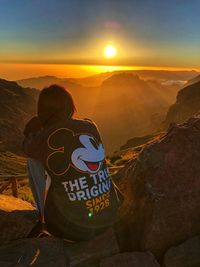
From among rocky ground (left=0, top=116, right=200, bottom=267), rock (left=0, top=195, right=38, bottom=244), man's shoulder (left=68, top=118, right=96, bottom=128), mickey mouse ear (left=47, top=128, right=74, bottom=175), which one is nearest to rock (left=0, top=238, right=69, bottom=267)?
rocky ground (left=0, top=116, right=200, bottom=267)

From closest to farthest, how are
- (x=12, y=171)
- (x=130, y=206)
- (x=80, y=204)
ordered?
(x=80, y=204), (x=130, y=206), (x=12, y=171)

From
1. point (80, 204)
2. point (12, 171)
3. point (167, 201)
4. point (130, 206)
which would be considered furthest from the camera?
point (12, 171)

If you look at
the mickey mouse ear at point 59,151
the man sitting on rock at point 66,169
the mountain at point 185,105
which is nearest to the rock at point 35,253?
the man sitting on rock at point 66,169

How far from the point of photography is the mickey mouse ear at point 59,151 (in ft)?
18.2

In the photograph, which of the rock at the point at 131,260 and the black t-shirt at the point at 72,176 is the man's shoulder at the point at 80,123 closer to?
the black t-shirt at the point at 72,176

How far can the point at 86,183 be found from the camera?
5.54 m

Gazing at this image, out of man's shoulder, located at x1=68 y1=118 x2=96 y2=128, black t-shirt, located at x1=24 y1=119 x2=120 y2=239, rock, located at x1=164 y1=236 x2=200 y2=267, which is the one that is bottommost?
rock, located at x1=164 y1=236 x2=200 y2=267

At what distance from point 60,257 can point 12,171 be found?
83.3m

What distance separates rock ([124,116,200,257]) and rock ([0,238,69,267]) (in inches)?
52.4

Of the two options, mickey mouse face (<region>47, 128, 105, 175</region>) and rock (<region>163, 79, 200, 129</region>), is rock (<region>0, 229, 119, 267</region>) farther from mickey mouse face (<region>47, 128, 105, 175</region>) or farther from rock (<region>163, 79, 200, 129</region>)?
rock (<region>163, 79, 200, 129</region>)

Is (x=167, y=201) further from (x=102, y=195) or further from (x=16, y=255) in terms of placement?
(x=16, y=255)

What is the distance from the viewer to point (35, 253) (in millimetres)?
5562

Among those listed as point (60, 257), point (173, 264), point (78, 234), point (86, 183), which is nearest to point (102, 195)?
point (86, 183)

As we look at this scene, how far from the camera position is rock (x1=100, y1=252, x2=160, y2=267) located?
18.1ft
